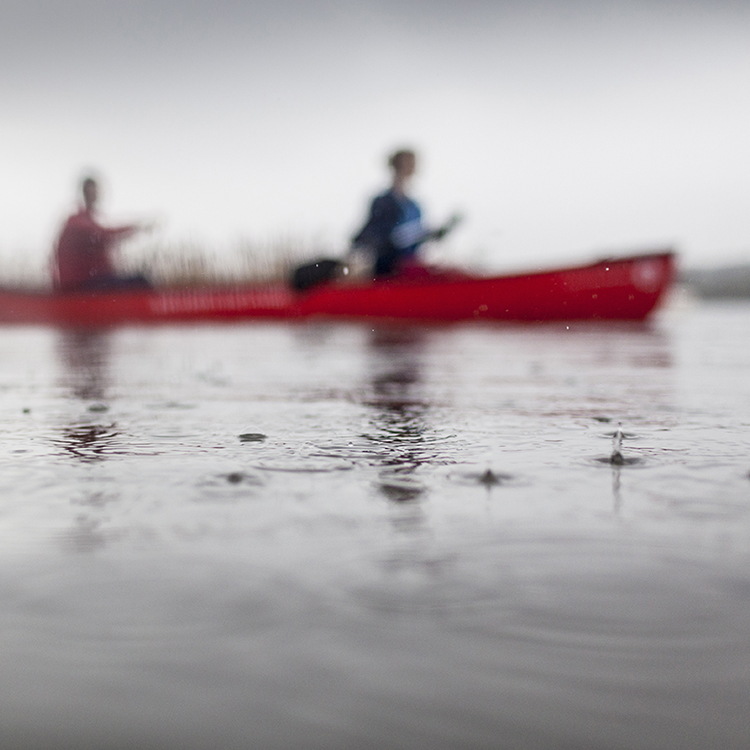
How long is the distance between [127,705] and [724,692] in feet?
1.47

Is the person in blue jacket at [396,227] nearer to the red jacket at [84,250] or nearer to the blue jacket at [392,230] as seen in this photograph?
the blue jacket at [392,230]

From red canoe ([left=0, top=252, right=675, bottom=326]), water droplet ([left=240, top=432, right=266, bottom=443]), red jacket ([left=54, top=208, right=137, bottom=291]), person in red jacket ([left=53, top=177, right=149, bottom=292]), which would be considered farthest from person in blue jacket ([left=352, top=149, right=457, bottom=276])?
water droplet ([left=240, top=432, right=266, bottom=443])

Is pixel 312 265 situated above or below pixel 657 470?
above

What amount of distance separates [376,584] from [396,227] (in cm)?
1072

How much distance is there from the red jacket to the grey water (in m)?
12.1

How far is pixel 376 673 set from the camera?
760 millimetres

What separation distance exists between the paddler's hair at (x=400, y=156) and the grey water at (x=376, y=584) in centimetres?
906

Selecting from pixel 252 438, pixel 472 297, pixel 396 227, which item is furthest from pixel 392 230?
pixel 252 438

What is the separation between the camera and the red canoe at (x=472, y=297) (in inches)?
394

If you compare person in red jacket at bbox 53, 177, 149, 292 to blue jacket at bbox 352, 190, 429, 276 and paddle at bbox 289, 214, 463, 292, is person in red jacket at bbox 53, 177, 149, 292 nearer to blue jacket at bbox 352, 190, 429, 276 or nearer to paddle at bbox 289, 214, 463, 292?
paddle at bbox 289, 214, 463, 292

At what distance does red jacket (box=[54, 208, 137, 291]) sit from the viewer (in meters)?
13.9

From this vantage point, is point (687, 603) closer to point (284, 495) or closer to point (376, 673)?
point (376, 673)

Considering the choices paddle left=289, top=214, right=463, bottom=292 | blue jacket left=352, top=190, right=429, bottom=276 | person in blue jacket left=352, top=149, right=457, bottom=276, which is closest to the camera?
person in blue jacket left=352, top=149, right=457, bottom=276

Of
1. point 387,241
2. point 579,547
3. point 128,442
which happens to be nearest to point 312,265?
point 387,241
